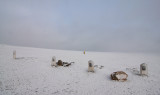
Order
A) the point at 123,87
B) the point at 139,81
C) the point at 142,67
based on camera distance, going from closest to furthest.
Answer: the point at 123,87
the point at 139,81
the point at 142,67

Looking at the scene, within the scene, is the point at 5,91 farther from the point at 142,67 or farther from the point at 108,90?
the point at 142,67

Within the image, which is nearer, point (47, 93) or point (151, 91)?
point (47, 93)

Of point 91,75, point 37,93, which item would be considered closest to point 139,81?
point 91,75

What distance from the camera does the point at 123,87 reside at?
7434mm

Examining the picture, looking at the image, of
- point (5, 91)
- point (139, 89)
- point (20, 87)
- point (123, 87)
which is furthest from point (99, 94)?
point (5, 91)

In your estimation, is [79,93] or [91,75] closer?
[79,93]

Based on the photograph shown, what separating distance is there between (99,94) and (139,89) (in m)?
3.34

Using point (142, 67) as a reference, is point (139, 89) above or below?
below

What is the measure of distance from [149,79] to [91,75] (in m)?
5.65

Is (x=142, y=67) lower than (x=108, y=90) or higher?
higher

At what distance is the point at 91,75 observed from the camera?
10195 millimetres

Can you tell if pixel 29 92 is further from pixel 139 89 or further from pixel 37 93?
pixel 139 89

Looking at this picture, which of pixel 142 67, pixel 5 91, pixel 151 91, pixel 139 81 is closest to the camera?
pixel 5 91

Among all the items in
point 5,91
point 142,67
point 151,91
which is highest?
point 142,67
